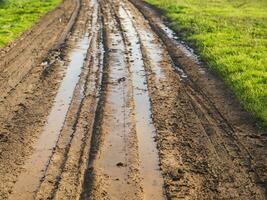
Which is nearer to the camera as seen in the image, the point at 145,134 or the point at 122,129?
the point at 145,134

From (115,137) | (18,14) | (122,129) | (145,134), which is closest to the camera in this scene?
(115,137)

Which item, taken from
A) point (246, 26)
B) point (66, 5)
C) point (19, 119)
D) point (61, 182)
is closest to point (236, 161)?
point (61, 182)

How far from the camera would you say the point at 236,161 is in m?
8.44

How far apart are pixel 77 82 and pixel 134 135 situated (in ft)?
13.3

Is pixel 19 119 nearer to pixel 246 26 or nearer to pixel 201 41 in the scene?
pixel 201 41

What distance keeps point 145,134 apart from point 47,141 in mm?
1961

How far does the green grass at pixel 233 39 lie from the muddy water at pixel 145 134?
234 centimetres

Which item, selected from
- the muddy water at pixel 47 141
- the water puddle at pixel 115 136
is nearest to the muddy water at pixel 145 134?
the water puddle at pixel 115 136

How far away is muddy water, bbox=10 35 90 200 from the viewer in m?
7.50

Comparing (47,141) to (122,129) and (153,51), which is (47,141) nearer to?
(122,129)

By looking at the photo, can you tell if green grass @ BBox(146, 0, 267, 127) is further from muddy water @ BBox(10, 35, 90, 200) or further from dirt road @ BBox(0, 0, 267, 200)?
muddy water @ BBox(10, 35, 90, 200)

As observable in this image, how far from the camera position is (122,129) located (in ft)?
32.1

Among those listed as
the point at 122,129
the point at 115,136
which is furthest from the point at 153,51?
the point at 115,136

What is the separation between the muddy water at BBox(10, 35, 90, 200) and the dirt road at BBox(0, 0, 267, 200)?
0.06 ft
